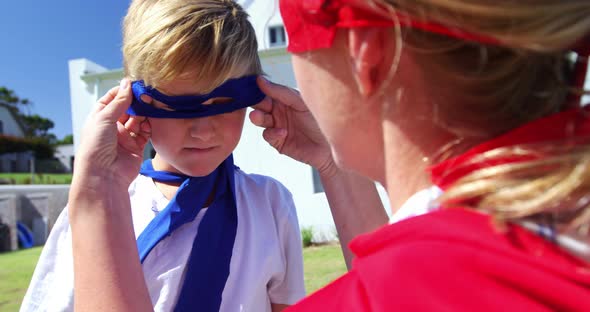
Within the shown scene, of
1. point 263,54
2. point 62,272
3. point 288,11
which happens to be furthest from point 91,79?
point 288,11

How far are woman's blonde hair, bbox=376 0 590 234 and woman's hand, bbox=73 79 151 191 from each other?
3.84ft

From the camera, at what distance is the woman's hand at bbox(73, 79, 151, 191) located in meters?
1.57

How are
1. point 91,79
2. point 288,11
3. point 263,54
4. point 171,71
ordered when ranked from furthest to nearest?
point 91,79
point 263,54
point 171,71
point 288,11

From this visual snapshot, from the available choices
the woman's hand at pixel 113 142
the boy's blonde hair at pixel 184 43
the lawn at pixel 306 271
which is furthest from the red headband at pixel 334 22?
the lawn at pixel 306 271

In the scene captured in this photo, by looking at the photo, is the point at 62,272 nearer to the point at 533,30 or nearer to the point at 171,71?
the point at 171,71

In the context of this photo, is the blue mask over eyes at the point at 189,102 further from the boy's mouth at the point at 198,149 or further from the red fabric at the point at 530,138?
the red fabric at the point at 530,138

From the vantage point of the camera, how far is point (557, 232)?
26.8 inches

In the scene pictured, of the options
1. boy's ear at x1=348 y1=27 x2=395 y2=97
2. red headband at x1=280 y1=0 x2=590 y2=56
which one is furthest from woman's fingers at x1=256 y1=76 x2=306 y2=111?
boy's ear at x1=348 y1=27 x2=395 y2=97

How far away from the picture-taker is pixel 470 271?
65 cm

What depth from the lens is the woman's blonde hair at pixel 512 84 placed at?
703mm

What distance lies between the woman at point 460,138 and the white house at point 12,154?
194 feet

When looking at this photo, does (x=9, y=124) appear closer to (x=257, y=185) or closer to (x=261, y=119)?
(x=257, y=185)

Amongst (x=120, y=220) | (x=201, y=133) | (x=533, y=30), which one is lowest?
(x=120, y=220)

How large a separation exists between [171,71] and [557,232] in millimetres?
1410
